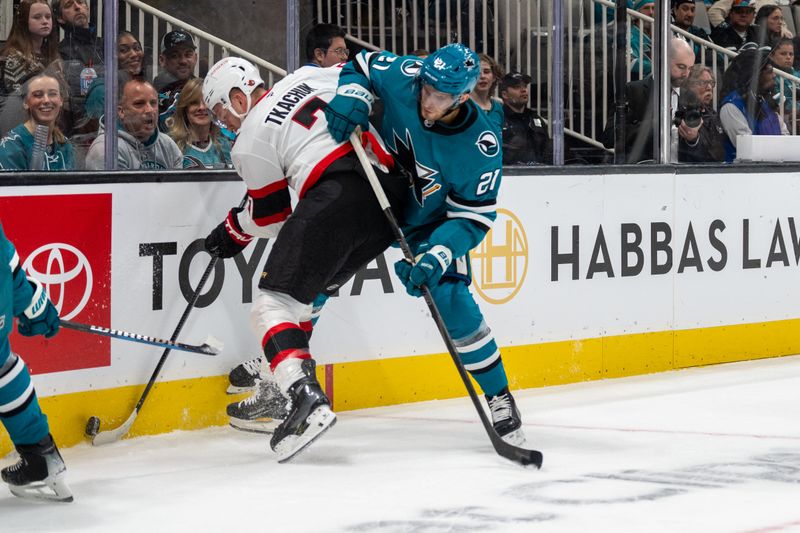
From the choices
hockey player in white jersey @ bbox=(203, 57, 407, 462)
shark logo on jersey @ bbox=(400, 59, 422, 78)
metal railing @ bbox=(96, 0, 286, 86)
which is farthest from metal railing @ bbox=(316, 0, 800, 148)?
shark logo on jersey @ bbox=(400, 59, 422, 78)

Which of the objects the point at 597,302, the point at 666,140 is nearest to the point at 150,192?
the point at 597,302

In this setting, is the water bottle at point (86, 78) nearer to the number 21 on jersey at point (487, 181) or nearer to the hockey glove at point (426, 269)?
the hockey glove at point (426, 269)

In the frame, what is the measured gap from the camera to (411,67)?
438 cm

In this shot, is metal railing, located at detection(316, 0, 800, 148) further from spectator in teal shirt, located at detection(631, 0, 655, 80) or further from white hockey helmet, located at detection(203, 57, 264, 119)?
white hockey helmet, located at detection(203, 57, 264, 119)

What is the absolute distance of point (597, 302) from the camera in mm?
6062

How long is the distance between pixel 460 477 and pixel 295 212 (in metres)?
0.93

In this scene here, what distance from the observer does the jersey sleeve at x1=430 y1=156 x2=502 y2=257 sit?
430 centimetres

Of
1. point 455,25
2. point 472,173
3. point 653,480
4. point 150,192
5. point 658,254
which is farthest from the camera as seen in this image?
point 658,254

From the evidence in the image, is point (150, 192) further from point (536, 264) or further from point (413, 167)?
point (536, 264)

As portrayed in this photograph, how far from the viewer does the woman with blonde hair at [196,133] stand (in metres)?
4.87

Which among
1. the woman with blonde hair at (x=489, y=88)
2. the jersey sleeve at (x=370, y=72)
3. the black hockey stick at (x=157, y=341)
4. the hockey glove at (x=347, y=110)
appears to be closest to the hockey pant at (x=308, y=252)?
the hockey glove at (x=347, y=110)

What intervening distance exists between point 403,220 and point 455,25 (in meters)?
1.45

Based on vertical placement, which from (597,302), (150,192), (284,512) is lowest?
(284,512)

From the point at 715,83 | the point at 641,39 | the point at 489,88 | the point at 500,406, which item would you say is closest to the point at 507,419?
the point at 500,406
